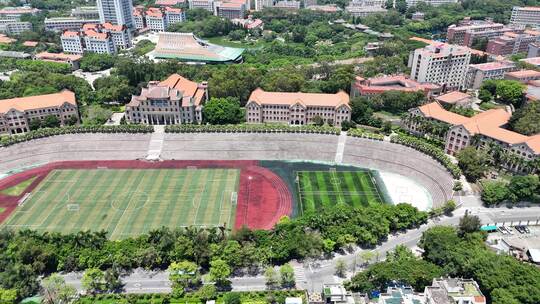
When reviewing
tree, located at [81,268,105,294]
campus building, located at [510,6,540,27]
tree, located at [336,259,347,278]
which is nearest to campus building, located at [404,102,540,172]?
tree, located at [336,259,347,278]

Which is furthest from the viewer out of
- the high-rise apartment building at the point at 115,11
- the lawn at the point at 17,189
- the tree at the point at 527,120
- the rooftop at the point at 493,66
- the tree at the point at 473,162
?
the high-rise apartment building at the point at 115,11

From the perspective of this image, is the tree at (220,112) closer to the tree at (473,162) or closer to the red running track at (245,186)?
the red running track at (245,186)

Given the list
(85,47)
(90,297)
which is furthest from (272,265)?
(85,47)

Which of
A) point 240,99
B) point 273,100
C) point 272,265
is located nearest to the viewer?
point 272,265

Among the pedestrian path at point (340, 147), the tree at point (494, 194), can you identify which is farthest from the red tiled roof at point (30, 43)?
the tree at point (494, 194)

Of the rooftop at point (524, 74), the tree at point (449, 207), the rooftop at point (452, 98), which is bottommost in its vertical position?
the tree at point (449, 207)

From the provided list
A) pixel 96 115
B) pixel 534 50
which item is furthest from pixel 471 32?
pixel 96 115

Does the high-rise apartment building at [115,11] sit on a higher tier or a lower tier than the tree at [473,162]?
higher

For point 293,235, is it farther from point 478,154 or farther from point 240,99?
point 240,99
